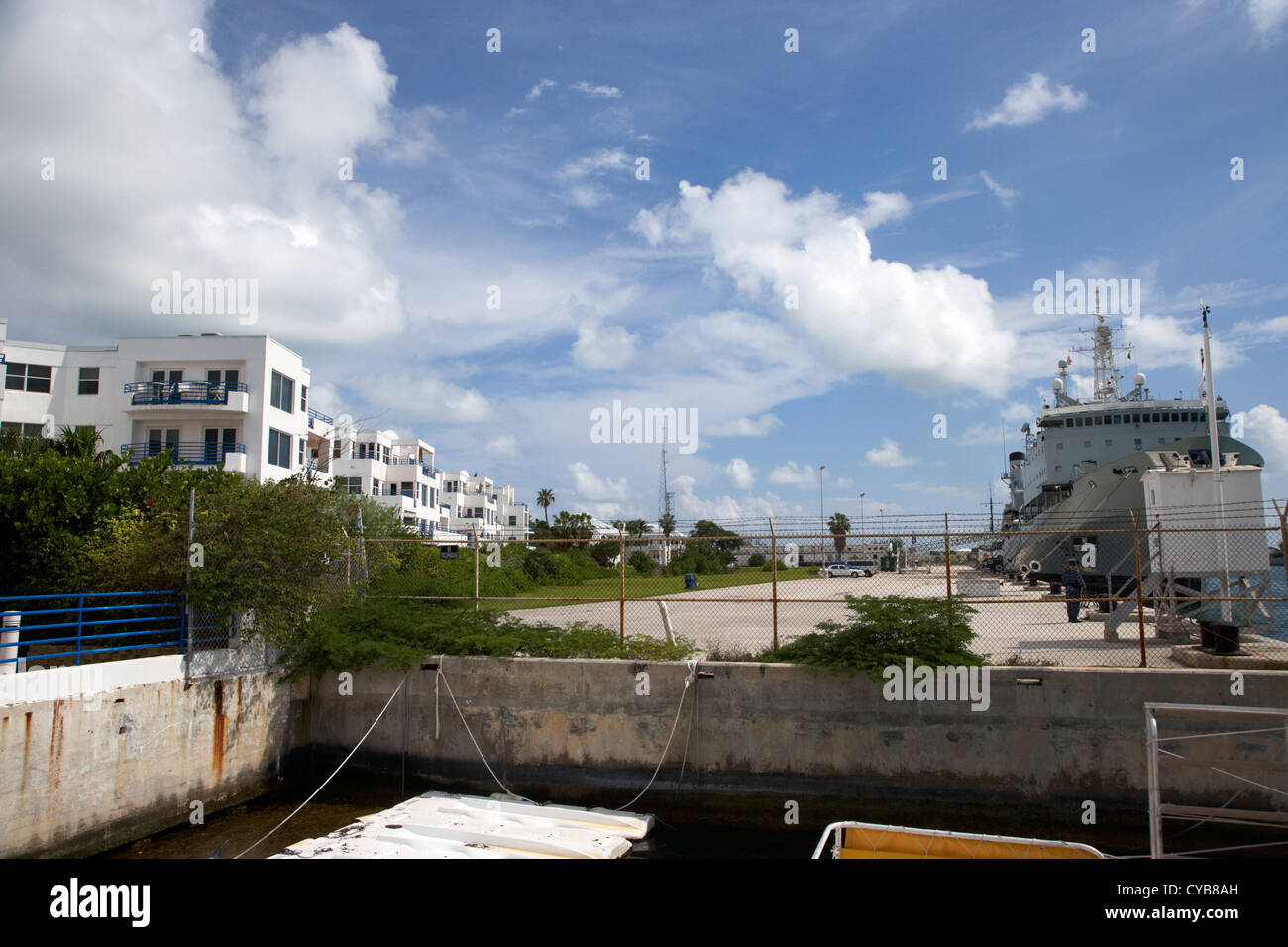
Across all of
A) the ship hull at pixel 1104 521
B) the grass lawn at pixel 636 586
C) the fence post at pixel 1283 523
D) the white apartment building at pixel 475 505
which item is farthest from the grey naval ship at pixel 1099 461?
the white apartment building at pixel 475 505

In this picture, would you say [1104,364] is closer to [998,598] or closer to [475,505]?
[998,598]

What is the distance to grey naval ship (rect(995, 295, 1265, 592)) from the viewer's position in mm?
25125

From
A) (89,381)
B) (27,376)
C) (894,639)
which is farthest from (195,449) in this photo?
(894,639)

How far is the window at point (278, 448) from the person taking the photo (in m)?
37.4

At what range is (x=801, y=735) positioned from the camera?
1140cm

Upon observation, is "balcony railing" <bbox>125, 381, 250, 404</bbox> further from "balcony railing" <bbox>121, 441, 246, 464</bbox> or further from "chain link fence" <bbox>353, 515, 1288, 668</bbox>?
"chain link fence" <bbox>353, 515, 1288, 668</bbox>

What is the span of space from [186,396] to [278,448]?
4.63 m

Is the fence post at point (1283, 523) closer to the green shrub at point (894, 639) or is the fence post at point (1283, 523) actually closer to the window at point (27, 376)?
the green shrub at point (894, 639)

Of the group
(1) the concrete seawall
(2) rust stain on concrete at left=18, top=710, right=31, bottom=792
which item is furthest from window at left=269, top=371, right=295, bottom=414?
(2) rust stain on concrete at left=18, top=710, right=31, bottom=792

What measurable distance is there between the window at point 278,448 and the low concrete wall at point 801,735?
27.9m

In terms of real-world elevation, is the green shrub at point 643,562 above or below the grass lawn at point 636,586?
above

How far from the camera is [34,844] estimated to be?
9.23 meters
